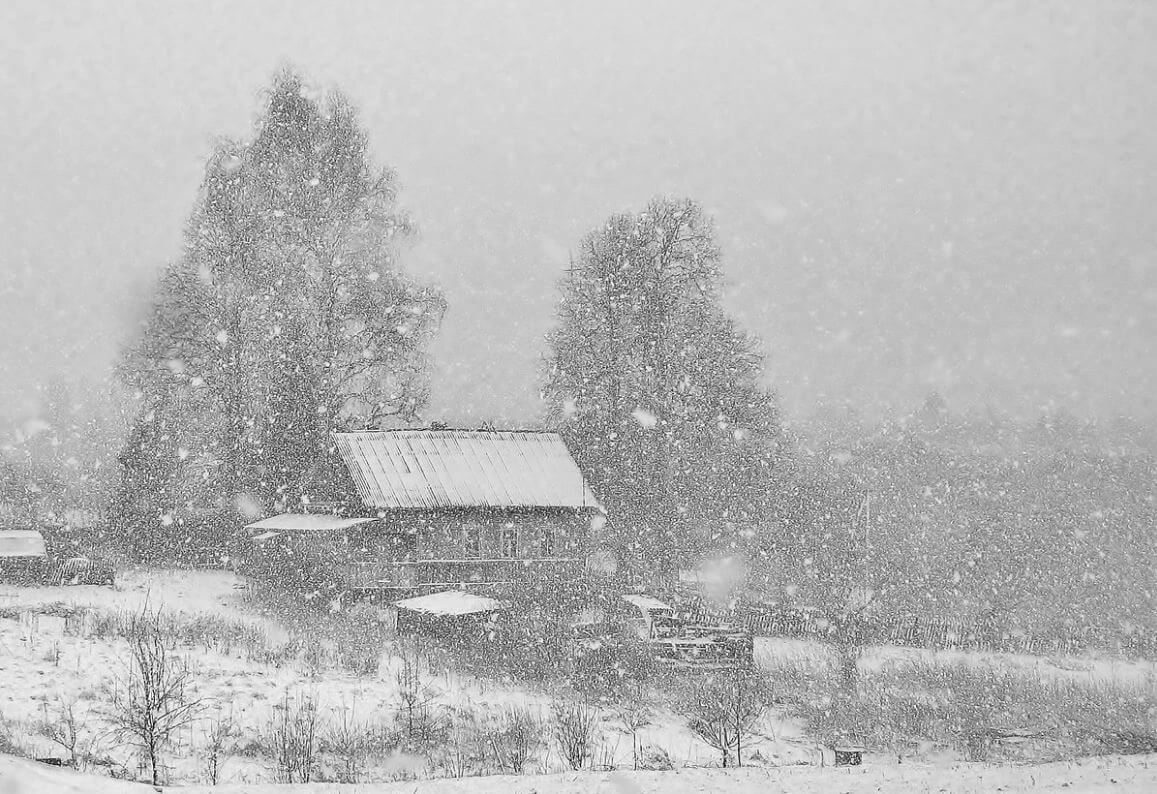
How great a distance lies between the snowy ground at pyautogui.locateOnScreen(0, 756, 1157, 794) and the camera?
9648mm

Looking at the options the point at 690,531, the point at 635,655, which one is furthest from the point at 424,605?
the point at 690,531

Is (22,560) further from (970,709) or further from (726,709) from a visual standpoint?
(970,709)

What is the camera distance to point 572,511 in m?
28.8

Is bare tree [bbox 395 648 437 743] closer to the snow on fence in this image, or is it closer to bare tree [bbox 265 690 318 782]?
bare tree [bbox 265 690 318 782]

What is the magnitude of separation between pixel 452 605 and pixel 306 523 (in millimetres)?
7296

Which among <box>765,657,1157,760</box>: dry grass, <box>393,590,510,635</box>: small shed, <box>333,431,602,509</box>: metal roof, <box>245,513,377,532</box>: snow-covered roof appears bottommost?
<box>765,657,1157,760</box>: dry grass

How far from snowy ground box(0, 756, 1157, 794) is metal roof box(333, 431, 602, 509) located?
52.4ft

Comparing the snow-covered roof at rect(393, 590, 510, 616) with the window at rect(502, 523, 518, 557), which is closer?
the snow-covered roof at rect(393, 590, 510, 616)

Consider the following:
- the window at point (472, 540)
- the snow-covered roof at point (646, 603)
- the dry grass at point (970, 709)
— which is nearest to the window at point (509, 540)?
the window at point (472, 540)

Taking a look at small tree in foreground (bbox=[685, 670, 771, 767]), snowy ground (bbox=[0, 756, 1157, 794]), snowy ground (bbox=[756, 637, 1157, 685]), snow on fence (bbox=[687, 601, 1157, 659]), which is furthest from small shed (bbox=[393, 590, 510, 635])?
snowy ground (bbox=[0, 756, 1157, 794])

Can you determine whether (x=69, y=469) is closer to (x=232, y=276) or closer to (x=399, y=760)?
(x=232, y=276)

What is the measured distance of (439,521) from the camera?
27.0 m

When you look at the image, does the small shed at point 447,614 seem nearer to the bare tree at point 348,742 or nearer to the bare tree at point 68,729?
the bare tree at point 348,742

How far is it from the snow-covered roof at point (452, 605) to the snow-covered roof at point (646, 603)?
566 centimetres
